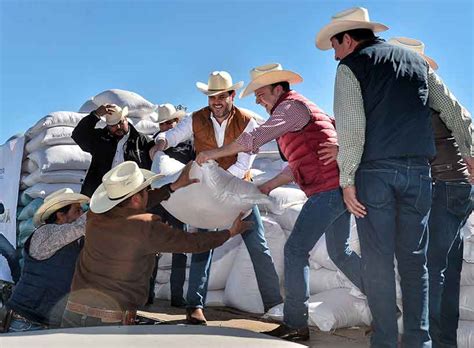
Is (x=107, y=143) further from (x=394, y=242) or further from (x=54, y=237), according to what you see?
(x=394, y=242)

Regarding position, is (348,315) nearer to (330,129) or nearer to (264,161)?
(330,129)

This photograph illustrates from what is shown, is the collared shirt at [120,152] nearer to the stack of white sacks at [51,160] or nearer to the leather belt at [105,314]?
the stack of white sacks at [51,160]

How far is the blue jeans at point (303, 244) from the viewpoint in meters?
2.46

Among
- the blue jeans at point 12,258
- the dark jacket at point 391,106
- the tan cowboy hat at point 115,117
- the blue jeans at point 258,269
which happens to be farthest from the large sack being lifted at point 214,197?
the blue jeans at point 12,258

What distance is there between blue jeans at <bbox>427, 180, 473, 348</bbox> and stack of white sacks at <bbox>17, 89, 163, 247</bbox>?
282 centimetres

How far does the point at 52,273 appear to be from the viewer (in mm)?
2480

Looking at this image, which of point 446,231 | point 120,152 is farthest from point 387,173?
point 120,152

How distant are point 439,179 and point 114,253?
1201 millimetres

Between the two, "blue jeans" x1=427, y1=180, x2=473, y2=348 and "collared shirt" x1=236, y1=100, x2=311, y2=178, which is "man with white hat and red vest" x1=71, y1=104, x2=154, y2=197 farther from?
"blue jeans" x1=427, y1=180, x2=473, y2=348

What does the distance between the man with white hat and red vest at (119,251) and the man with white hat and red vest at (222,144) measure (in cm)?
77

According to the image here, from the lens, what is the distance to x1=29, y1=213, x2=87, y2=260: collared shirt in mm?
2447

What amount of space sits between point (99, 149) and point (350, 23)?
1.98 metres

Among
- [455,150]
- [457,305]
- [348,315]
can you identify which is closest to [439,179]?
[455,150]

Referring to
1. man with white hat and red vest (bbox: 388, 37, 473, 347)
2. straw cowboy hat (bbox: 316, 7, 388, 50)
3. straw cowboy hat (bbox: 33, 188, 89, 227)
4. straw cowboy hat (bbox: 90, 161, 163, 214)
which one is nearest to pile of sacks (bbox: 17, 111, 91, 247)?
straw cowboy hat (bbox: 33, 188, 89, 227)
